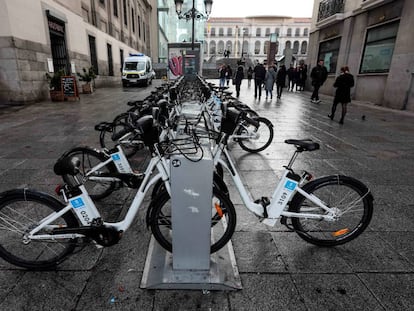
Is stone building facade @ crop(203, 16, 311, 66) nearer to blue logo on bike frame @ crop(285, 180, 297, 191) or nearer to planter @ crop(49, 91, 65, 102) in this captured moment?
planter @ crop(49, 91, 65, 102)

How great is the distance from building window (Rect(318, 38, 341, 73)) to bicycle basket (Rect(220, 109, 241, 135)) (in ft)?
55.8

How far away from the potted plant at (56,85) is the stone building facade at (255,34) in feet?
281

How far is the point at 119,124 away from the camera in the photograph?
4984 mm

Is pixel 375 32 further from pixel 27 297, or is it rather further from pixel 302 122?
pixel 27 297

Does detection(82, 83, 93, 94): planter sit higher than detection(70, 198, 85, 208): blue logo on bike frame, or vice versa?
detection(70, 198, 85, 208): blue logo on bike frame

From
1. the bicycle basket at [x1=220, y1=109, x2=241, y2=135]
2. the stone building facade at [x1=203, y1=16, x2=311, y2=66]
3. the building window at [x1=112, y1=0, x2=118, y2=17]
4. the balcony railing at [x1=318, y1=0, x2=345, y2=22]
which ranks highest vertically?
the stone building facade at [x1=203, y1=16, x2=311, y2=66]

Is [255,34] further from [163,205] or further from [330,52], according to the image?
[163,205]

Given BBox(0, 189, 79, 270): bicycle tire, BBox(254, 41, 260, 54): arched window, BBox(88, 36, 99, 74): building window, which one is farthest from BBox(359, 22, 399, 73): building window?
BBox(254, 41, 260, 54): arched window

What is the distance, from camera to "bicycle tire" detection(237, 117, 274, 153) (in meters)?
5.65

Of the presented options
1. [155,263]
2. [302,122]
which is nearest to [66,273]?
[155,263]

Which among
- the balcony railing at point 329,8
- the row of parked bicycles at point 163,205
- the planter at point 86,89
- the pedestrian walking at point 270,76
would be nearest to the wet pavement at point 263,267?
the row of parked bicycles at point 163,205

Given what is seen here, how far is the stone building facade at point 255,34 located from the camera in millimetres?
93062

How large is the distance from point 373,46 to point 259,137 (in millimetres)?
11331

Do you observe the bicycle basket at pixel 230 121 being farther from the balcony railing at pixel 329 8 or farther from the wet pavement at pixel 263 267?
the balcony railing at pixel 329 8
